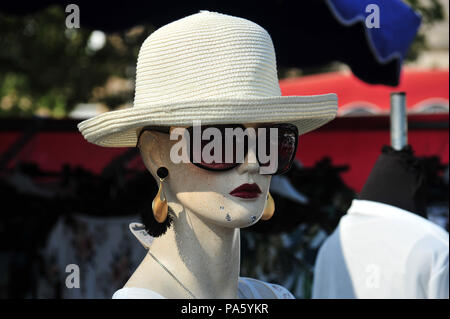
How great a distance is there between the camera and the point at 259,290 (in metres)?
2.19

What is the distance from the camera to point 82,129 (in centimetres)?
209

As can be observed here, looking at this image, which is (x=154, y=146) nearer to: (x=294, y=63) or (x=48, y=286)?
(x=48, y=286)

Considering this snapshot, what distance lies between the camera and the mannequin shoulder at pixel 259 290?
2.15 metres

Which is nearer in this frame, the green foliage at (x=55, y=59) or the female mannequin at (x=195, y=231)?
the female mannequin at (x=195, y=231)

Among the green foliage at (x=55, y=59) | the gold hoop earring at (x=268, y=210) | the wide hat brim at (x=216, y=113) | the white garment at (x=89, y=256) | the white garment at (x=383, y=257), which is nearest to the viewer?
the wide hat brim at (x=216, y=113)

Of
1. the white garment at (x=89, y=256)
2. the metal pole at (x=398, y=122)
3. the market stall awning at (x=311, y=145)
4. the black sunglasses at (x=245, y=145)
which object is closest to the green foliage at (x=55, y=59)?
the market stall awning at (x=311, y=145)

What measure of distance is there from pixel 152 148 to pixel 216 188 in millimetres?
258

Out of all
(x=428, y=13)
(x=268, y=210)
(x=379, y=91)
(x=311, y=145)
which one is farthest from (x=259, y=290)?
(x=428, y=13)

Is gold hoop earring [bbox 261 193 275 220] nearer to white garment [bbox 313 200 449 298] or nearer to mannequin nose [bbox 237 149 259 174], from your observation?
mannequin nose [bbox 237 149 259 174]

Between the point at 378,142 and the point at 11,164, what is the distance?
2.45m

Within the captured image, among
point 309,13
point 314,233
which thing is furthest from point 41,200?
point 309,13

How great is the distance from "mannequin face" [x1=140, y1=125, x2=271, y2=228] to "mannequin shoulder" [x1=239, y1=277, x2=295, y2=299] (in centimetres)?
Answer: 32

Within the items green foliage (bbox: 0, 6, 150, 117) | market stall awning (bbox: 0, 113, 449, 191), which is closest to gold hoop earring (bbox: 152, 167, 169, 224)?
market stall awning (bbox: 0, 113, 449, 191)

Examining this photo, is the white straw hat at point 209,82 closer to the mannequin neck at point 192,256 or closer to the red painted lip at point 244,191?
the red painted lip at point 244,191
